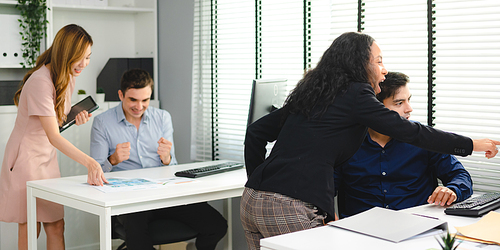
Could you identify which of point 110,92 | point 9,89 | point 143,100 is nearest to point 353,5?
point 143,100

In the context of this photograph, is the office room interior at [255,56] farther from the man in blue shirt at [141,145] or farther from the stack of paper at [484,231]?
the stack of paper at [484,231]

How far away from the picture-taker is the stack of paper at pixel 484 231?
4.63ft

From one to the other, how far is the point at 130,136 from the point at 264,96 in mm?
955

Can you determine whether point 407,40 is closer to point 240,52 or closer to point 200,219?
point 240,52

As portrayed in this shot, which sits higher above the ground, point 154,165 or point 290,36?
point 290,36

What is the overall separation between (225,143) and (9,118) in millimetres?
1461

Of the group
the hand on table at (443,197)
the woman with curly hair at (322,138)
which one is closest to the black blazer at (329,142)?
the woman with curly hair at (322,138)

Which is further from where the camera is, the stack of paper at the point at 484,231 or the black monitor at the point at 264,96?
the black monitor at the point at 264,96

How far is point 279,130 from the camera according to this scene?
6.30 feet

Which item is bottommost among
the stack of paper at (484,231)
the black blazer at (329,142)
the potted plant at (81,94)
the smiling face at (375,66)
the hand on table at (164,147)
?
the stack of paper at (484,231)

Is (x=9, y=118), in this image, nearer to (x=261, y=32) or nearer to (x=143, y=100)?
(x=143, y=100)

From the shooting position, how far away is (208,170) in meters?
2.77

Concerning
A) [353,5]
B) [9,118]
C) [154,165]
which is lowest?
[154,165]

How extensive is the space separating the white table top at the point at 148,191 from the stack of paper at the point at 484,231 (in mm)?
1209
